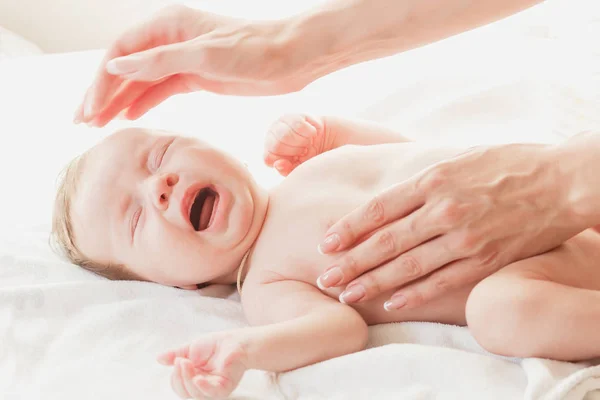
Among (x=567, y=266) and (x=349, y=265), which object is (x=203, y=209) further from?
(x=567, y=266)

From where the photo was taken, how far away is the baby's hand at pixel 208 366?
948 mm

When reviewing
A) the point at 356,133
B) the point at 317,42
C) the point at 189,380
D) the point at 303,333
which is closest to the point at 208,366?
the point at 189,380

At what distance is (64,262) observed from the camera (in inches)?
58.8

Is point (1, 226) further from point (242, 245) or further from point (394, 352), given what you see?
point (394, 352)

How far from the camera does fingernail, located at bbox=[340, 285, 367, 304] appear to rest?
1136 millimetres

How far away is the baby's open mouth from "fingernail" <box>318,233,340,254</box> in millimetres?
294

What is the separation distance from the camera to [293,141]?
1593 mm

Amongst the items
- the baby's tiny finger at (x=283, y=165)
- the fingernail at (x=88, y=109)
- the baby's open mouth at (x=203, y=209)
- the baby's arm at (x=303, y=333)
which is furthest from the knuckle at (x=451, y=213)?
the fingernail at (x=88, y=109)

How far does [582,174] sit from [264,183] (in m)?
0.85

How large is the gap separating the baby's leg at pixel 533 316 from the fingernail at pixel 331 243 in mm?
240

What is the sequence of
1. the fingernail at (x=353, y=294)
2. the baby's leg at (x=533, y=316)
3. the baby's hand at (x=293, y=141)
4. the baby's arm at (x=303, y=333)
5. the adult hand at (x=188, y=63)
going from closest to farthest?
1. the baby's leg at (x=533, y=316)
2. the baby's arm at (x=303, y=333)
3. the fingernail at (x=353, y=294)
4. the adult hand at (x=188, y=63)
5. the baby's hand at (x=293, y=141)

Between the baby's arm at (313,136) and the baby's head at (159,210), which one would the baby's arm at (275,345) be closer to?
the baby's head at (159,210)

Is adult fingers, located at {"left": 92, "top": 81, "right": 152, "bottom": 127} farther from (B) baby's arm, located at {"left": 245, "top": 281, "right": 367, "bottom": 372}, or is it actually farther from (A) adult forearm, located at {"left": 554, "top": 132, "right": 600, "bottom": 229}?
(A) adult forearm, located at {"left": 554, "top": 132, "right": 600, "bottom": 229}

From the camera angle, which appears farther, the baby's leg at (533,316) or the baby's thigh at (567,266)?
the baby's thigh at (567,266)
